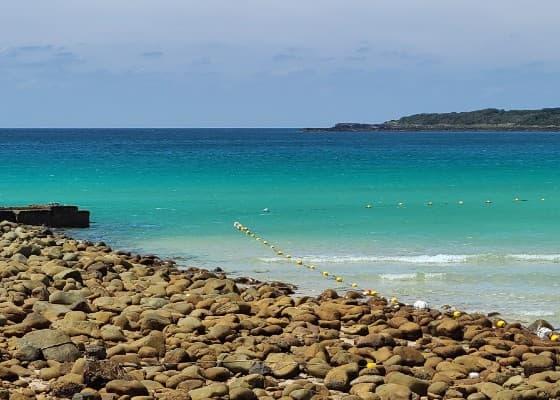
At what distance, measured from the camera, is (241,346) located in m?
8.96

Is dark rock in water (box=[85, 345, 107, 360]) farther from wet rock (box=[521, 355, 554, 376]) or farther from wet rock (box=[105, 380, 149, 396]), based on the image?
wet rock (box=[521, 355, 554, 376])

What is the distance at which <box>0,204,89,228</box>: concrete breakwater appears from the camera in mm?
21631

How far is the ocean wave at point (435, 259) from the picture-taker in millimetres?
15984

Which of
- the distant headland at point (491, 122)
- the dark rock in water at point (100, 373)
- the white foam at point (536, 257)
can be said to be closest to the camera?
the dark rock in water at point (100, 373)

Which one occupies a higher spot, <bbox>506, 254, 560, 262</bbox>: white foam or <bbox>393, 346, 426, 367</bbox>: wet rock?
<bbox>393, 346, 426, 367</bbox>: wet rock

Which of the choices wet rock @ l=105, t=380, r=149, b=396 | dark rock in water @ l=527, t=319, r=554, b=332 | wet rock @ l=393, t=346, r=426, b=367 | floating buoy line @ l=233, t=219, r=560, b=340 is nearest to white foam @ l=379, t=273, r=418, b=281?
floating buoy line @ l=233, t=219, r=560, b=340

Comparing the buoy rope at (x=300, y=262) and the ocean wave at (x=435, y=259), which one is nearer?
the buoy rope at (x=300, y=262)

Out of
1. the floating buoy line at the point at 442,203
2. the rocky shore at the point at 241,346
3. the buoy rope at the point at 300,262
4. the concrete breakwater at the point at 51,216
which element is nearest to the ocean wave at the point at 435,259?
the buoy rope at the point at 300,262

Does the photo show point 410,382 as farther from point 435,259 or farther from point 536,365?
point 435,259

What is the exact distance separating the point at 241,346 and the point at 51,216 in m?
14.2

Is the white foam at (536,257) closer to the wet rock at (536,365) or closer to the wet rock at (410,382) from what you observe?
the wet rock at (536,365)

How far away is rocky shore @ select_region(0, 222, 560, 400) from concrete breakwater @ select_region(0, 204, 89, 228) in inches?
364

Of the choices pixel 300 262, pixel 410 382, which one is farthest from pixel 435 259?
pixel 410 382

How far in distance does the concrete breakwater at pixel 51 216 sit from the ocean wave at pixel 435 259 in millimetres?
6964
